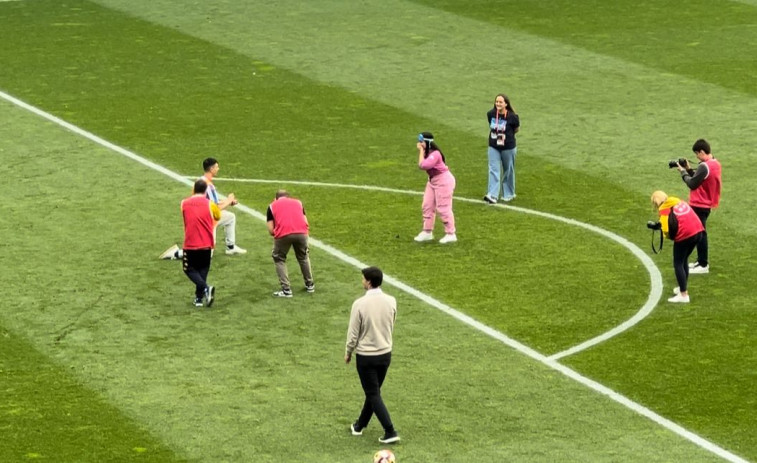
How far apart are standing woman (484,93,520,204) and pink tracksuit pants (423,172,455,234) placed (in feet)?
8.51

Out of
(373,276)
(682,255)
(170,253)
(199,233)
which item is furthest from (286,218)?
(682,255)

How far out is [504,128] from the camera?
3056 cm

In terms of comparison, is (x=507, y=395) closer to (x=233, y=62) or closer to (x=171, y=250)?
(x=171, y=250)

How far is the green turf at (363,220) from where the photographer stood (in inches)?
842

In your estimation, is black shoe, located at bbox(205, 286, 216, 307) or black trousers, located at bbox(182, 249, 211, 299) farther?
black shoe, located at bbox(205, 286, 216, 307)

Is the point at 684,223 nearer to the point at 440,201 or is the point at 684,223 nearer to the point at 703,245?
the point at 703,245

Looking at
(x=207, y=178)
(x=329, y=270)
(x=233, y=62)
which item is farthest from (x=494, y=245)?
(x=233, y=62)

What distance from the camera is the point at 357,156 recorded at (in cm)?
3412

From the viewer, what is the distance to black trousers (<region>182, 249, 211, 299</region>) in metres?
24.8

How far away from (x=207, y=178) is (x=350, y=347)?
23.3ft

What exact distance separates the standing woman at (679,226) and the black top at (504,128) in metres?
6.17

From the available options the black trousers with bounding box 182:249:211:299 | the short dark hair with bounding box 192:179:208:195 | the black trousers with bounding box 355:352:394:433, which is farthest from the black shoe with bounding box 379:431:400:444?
the short dark hair with bounding box 192:179:208:195

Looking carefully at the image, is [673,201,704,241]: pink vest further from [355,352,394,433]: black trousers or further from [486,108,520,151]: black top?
[355,352,394,433]: black trousers

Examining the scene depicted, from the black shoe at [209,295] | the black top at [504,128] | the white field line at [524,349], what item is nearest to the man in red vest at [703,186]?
the white field line at [524,349]
